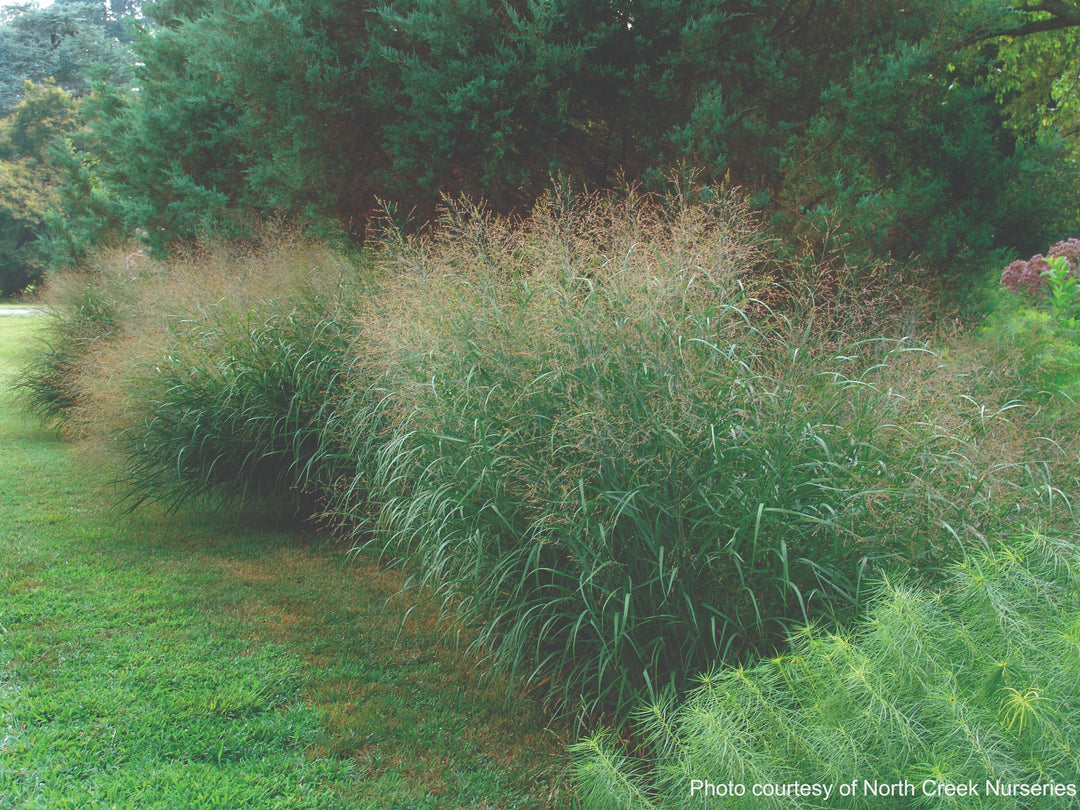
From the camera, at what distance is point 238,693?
3.40m

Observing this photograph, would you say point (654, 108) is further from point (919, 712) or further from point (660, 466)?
point (919, 712)

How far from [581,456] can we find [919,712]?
4.84 feet

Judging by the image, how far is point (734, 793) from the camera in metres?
1.87

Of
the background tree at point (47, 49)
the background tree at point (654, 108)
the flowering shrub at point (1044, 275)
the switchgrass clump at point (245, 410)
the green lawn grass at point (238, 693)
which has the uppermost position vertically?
the background tree at point (47, 49)

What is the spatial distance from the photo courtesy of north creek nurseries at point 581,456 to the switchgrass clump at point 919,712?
1 cm

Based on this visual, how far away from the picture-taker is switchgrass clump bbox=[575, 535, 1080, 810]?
1.70 m

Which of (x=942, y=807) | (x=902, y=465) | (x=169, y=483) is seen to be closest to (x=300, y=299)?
(x=169, y=483)

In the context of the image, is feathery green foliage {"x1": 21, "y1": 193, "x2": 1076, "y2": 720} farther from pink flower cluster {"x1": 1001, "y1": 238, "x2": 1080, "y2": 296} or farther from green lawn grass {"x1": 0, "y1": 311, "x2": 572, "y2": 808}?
pink flower cluster {"x1": 1001, "y1": 238, "x2": 1080, "y2": 296}

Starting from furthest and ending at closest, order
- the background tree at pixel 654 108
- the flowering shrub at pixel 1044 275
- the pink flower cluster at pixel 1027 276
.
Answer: the pink flower cluster at pixel 1027 276, the background tree at pixel 654 108, the flowering shrub at pixel 1044 275

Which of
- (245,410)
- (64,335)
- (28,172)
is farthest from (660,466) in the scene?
(28,172)

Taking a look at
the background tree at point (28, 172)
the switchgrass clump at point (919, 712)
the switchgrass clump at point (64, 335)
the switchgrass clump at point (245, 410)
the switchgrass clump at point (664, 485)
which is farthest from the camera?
the background tree at point (28, 172)

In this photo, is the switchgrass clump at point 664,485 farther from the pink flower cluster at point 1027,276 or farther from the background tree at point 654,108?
the pink flower cluster at point 1027,276

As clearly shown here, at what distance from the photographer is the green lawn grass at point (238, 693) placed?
2809 mm

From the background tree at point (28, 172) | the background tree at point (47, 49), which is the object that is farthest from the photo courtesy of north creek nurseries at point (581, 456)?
the background tree at point (47, 49)
